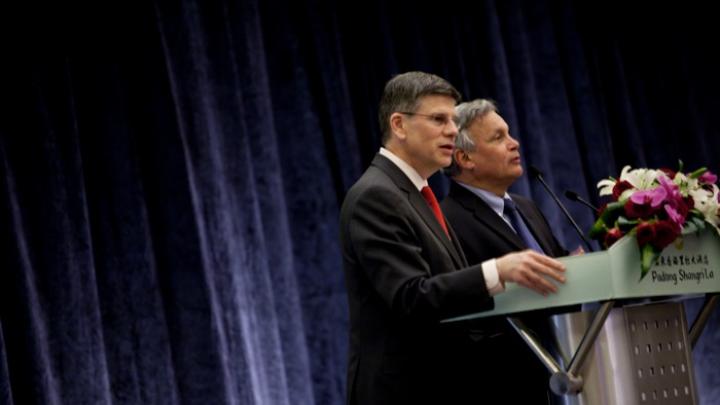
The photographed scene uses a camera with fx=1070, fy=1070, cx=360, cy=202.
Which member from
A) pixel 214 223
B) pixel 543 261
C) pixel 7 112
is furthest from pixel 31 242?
pixel 543 261

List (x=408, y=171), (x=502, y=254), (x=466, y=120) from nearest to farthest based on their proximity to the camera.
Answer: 1. (x=408, y=171)
2. (x=502, y=254)
3. (x=466, y=120)

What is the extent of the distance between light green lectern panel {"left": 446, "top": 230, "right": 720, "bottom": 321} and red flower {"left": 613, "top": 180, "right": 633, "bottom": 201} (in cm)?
18

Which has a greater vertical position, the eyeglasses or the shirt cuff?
the eyeglasses

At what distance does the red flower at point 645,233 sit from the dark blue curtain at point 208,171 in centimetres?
195

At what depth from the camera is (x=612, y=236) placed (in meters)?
2.28

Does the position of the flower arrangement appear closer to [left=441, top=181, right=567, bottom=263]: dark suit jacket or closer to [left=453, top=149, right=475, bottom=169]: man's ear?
[left=441, top=181, right=567, bottom=263]: dark suit jacket

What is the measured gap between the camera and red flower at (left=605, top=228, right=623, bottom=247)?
2.27m

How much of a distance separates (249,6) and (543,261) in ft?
8.16

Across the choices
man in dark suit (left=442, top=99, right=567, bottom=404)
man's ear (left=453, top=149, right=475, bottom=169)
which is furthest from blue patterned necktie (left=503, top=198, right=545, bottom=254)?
man's ear (left=453, top=149, right=475, bottom=169)

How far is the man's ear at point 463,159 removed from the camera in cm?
326

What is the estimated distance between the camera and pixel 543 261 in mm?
2098

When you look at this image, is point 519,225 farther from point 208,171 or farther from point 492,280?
point 208,171

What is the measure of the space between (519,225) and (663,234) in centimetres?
102

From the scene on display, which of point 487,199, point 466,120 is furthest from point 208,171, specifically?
point 487,199
